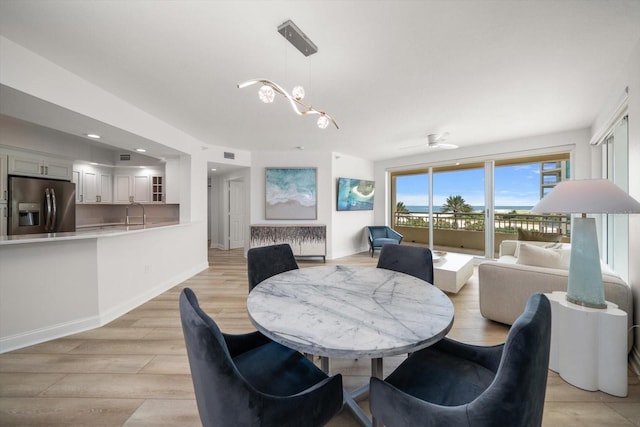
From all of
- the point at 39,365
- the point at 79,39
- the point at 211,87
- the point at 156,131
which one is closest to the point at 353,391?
the point at 39,365

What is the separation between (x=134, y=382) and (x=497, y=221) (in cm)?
677

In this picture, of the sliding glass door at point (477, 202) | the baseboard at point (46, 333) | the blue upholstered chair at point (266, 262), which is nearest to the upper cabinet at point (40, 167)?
the baseboard at point (46, 333)

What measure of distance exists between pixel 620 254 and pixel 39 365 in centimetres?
555

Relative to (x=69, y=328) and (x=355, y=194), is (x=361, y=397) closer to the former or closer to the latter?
(x=69, y=328)

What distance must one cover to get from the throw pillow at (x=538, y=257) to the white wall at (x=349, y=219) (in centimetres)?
353

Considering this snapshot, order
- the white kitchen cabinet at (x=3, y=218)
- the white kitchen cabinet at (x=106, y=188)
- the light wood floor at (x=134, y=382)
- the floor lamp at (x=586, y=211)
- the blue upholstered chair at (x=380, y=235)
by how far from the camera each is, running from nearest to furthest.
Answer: the light wood floor at (x=134, y=382) → the floor lamp at (x=586, y=211) → the white kitchen cabinet at (x=3, y=218) → the white kitchen cabinet at (x=106, y=188) → the blue upholstered chair at (x=380, y=235)

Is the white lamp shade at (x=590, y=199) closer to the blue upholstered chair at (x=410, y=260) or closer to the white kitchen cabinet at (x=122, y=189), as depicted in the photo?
the blue upholstered chair at (x=410, y=260)

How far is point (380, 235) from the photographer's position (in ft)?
19.2

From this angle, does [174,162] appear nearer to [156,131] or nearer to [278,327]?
[156,131]

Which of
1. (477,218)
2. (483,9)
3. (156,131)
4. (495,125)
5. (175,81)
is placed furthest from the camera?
(477,218)

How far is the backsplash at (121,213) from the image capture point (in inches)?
187

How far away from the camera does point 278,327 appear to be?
958 mm

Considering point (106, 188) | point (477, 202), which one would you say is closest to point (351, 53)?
point (477, 202)

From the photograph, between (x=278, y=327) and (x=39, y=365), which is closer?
(x=278, y=327)
